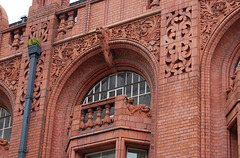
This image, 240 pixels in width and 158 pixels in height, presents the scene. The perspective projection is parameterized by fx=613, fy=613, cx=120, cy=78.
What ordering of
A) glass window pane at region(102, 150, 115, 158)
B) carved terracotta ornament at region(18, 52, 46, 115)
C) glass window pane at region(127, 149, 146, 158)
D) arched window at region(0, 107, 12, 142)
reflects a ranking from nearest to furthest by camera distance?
glass window pane at region(127, 149, 146, 158), glass window pane at region(102, 150, 115, 158), carved terracotta ornament at region(18, 52, 46, 115), arched window at region(0, 107, 12, 142)

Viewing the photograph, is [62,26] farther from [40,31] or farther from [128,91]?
[128,91]

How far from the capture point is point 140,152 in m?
20.5

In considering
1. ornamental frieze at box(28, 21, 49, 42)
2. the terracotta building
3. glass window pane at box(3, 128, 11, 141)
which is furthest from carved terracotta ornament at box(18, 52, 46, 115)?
glass window pane at box(3, 128, 11, 141)

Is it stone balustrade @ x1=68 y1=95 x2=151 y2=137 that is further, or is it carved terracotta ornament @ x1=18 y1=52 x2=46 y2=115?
carved terracotta ornament @ x1=18 y1=52 x2=46 y2=115

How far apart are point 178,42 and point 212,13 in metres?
1.59

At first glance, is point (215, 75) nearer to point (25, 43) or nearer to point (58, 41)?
point (58, 41)

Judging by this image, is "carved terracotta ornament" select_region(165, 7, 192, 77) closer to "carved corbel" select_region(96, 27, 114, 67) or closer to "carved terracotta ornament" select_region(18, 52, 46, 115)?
"carved corbel" select_region(96, 27, 114, 67)

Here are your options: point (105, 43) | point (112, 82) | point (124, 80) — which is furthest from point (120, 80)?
point (105, 43)

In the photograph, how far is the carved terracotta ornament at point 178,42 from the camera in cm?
2066

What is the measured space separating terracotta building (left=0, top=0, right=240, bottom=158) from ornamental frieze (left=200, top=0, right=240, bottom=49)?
4cm

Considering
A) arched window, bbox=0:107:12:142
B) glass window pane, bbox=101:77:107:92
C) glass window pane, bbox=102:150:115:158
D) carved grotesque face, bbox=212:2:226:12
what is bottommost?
glass window pane, bbox=102:150:115:158

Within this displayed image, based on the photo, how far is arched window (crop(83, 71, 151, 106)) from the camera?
22641 mm

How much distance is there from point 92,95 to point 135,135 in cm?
435

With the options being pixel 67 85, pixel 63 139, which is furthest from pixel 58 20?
pixel 63 139
